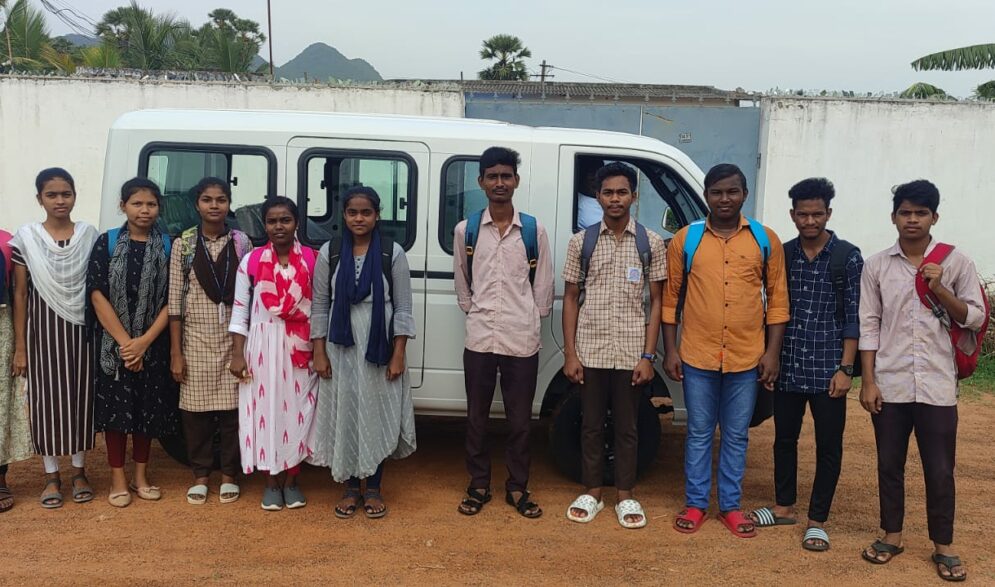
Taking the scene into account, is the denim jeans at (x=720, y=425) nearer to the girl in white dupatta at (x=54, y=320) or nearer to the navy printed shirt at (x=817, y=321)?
the navy printed shirt at (x=817, y=321)

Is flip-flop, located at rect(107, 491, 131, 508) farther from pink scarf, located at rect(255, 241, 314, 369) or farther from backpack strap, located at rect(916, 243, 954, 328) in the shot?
backpack strap, located at rect(916, 243, 954, 328)

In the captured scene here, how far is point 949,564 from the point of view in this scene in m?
3.64

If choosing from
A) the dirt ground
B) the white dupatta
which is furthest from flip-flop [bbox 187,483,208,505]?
the white dupatta

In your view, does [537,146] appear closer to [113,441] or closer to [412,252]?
[412,252]

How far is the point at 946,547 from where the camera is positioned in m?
3.70

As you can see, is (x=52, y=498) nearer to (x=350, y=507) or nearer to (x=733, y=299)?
(x=350, y=507)

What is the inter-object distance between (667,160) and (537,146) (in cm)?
77

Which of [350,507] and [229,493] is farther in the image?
[229,493]

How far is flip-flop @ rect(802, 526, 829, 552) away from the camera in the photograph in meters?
3.91

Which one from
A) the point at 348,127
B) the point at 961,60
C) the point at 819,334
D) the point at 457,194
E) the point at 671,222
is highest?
the point at 961,60

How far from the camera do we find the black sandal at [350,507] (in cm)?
423

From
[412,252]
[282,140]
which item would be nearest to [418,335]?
[412,252]

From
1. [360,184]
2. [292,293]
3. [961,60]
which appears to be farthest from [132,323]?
[961,60]

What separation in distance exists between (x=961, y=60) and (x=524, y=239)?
12.0m
